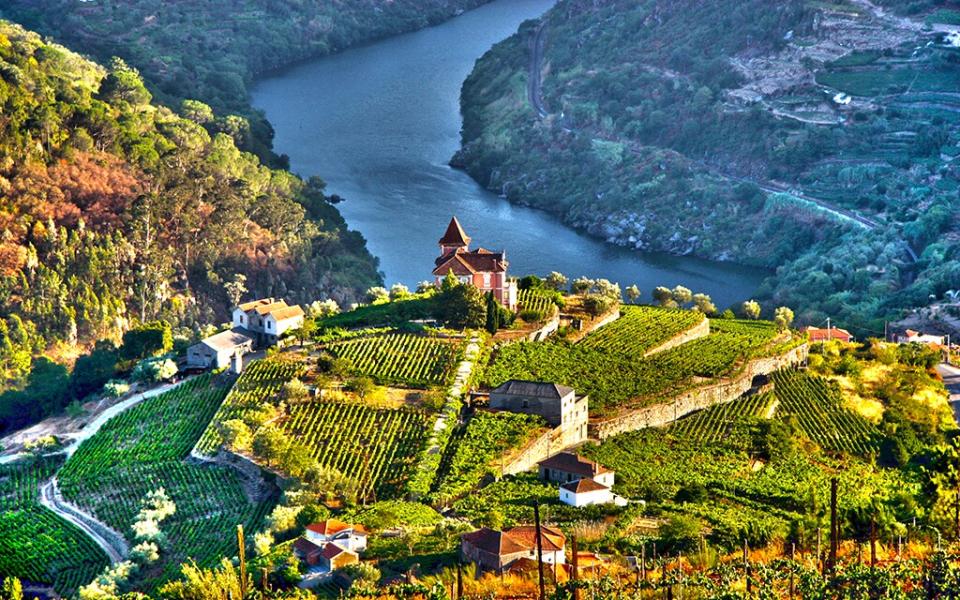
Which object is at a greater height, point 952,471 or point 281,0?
point 952,471

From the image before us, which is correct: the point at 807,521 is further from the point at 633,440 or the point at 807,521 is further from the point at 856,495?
the point at 633,440

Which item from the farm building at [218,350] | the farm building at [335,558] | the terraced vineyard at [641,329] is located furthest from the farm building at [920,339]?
the farm building at [335,558]

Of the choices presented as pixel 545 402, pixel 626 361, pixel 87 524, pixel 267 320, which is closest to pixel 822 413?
pixel 626 361

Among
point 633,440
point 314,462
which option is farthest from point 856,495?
point 314,462

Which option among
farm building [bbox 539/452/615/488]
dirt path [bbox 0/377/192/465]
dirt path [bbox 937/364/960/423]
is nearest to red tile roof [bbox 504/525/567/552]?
farm building [bbox 539/452/615/488]

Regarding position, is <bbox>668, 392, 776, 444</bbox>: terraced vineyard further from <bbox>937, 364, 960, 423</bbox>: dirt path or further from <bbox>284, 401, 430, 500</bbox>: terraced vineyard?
<bbox>284, 401, 430, 500</bbox>: terraced vineyard

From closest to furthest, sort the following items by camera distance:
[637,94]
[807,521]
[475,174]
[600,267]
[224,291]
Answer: [807,521], [224,291], [600,267], [475,174], [637,94]

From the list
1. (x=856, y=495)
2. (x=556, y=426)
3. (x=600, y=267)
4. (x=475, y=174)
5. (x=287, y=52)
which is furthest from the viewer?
(x=287, y=52)

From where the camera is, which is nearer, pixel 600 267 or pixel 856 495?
pixel 856 495
